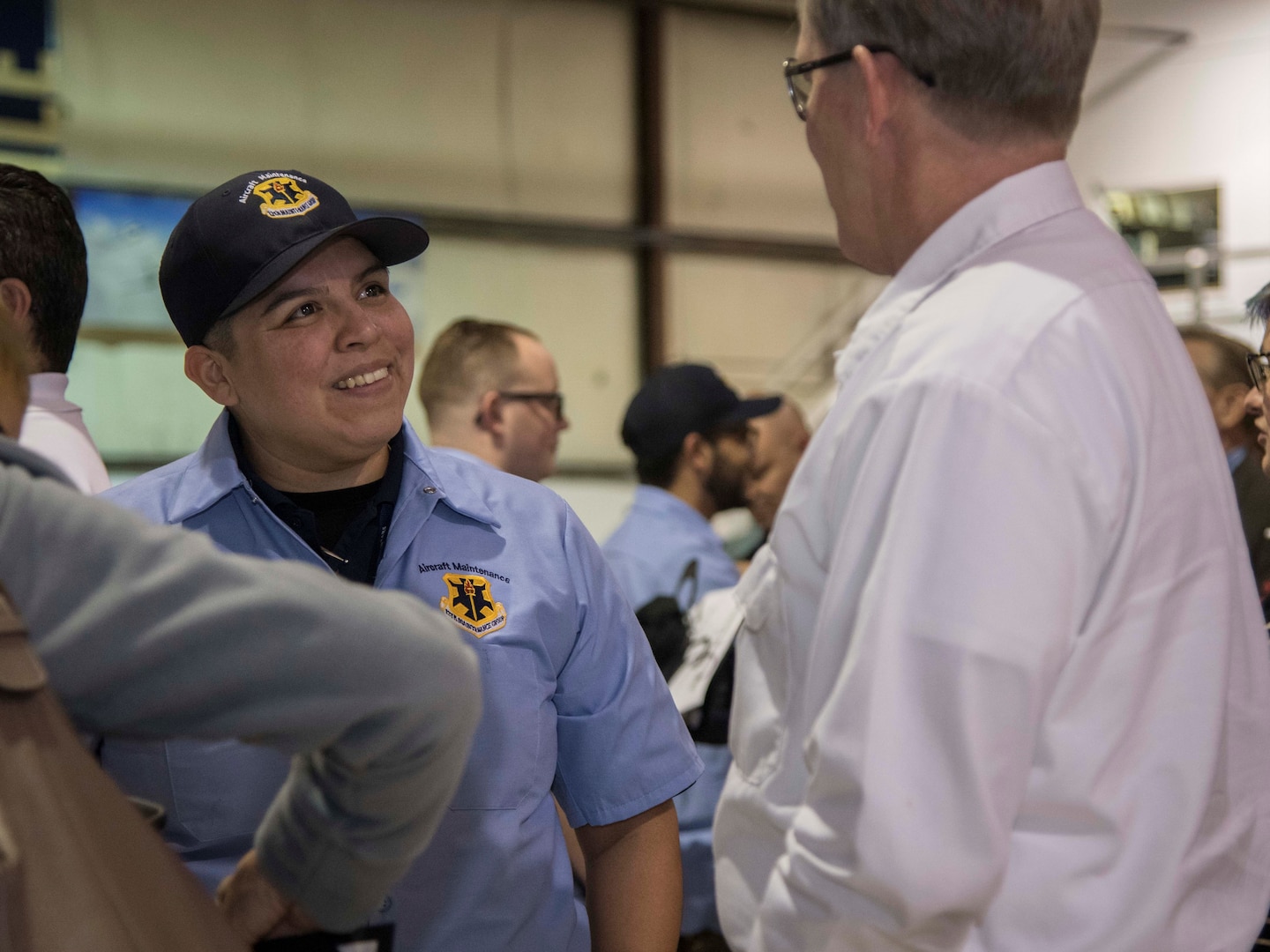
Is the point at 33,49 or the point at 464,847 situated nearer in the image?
the point at 464,847

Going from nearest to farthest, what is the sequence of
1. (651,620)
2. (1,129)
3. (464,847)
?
(464,847) → (651,620) → (1,129)

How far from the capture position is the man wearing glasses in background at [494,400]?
12.4 feet

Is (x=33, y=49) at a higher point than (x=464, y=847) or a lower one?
higher

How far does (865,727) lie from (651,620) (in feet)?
7.29

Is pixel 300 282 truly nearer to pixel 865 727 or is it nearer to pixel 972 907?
pixel 865 727

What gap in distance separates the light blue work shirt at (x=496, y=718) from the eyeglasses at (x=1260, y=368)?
3.92 feet

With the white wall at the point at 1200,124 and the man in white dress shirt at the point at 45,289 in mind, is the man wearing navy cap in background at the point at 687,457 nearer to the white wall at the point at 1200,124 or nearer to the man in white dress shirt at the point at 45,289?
the man in white dress shirt at the point at 45,289

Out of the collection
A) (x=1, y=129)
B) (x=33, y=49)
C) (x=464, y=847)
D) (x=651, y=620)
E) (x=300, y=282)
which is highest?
(x=33, y=49)

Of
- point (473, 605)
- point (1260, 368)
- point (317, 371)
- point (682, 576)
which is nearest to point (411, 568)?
point (473, 605)

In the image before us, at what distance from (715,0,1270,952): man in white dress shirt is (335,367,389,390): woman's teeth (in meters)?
0.75

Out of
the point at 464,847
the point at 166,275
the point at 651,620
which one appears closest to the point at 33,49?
the point at 651,620

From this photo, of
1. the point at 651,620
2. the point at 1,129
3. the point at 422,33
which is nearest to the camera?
the point at 651,620

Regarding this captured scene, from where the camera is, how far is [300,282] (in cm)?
181

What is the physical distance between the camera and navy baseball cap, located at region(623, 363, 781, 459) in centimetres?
409
